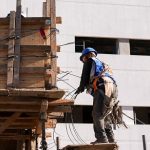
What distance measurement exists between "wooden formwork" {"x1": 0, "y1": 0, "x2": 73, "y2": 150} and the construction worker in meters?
0.68

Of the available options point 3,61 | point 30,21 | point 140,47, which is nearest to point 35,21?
point 30,21

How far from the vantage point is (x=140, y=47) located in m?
24.0

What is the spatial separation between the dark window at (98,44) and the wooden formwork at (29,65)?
12.3 metres

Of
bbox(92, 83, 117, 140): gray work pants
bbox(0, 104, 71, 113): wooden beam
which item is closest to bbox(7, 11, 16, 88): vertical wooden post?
bbox(0, 104, 71, 113): wooden beam

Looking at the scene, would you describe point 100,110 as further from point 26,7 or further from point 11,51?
point 26,7

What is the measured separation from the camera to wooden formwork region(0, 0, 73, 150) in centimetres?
911

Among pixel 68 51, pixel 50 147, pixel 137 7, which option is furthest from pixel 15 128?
pixel 137 7

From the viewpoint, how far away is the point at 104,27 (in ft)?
72.9

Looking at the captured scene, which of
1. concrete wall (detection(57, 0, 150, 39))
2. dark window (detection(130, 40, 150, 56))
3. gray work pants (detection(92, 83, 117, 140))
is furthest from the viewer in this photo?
dark window (detection(130, 40, 150, 56))

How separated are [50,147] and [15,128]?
790cm

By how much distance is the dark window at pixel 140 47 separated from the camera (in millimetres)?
23375

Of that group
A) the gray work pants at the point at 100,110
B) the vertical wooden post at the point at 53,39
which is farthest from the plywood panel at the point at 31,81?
the gray work pants at the point at 100,110

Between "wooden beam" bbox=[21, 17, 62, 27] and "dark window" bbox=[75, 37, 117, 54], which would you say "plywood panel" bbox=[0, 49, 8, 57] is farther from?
"dark window" bbox=[75, 37, 117, 54]

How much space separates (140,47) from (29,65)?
15.4 metres
